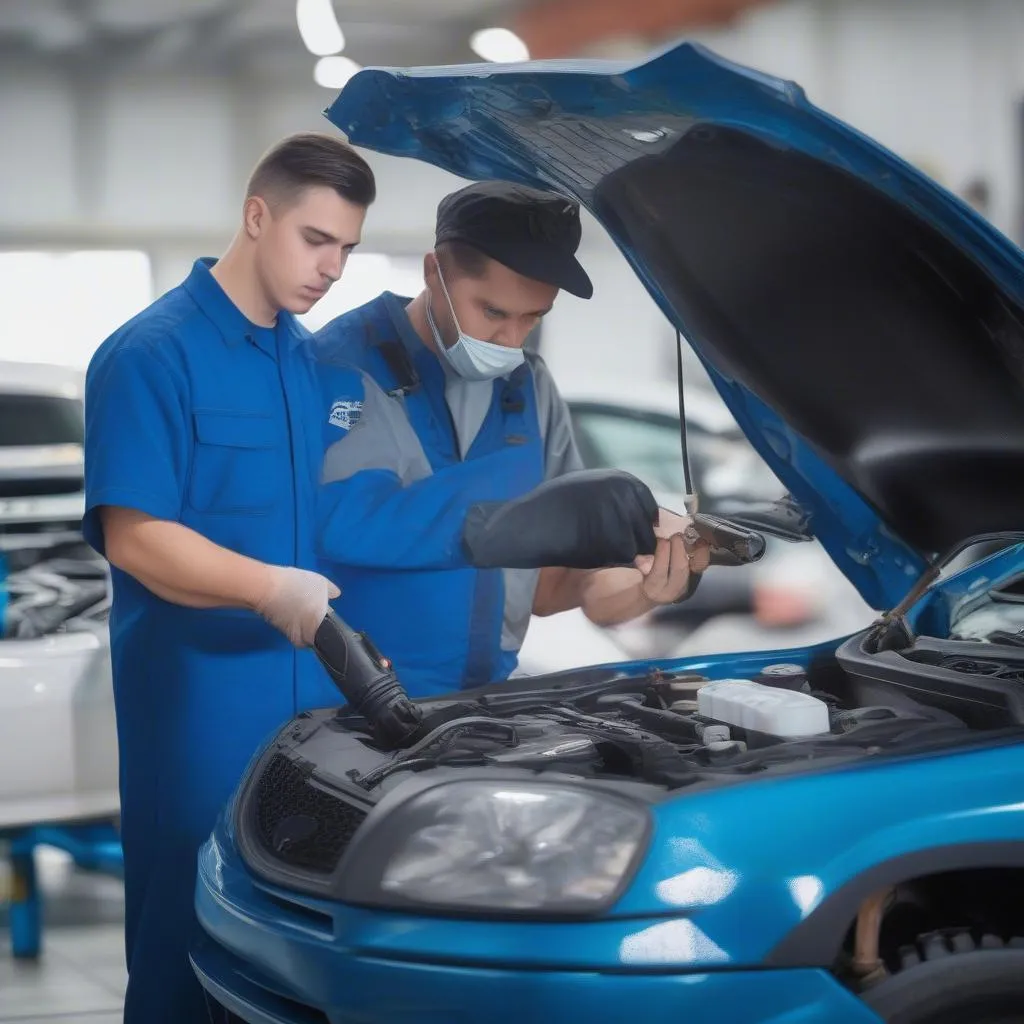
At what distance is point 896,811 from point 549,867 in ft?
1.23

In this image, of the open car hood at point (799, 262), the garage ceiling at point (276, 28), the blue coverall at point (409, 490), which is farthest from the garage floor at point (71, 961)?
the garage ceiling at point (276, 28)

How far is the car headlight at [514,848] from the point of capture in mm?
1622

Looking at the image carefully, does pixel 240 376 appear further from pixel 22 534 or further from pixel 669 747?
pixel 22 534

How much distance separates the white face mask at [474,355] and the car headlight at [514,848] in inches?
52.2

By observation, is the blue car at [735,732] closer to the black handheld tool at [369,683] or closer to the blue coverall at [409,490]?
the black handheld tool at [369,683]

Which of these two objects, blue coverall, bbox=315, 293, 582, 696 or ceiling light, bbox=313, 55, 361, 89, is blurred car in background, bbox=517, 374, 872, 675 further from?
blue coverall, bbox=315, 293, 582, 696

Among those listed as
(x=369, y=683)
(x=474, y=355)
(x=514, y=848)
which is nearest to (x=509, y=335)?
(x=474, y=355)

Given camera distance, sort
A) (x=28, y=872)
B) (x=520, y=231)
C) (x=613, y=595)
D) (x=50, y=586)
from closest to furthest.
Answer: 1. (x=520, y=231)
2. (x=613, y=595)
3. (x=28, y=872)
4. (x=50, y=586)

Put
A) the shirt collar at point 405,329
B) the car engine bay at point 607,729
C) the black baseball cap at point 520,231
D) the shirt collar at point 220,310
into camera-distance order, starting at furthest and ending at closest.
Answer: the shirt collar at point 405,329
the black baseball cap at point 520,231
the shirt collar at point 220,310
the car engine bay at point 607,729

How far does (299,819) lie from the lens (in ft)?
6.42

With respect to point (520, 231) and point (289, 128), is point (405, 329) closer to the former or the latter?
point (520, 231)

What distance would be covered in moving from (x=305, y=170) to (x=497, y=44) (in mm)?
3730

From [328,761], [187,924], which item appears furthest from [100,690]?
[328,761]

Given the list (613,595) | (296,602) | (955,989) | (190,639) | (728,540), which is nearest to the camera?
(955,989)
